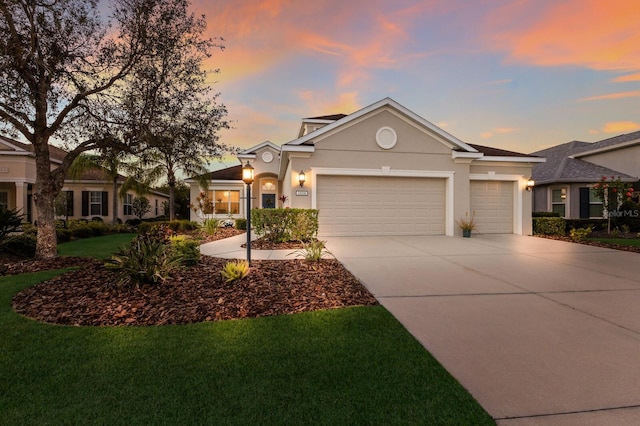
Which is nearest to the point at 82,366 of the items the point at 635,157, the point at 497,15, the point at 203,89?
the point at 203,89

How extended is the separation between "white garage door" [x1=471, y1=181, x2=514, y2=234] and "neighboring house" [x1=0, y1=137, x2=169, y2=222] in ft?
64.9

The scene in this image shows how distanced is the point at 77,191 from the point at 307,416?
25017 mm

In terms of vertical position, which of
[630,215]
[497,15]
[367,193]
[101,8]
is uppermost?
[497,15]

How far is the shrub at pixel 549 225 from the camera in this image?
1302 centimetres

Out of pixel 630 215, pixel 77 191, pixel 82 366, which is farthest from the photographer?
pixel 77 191

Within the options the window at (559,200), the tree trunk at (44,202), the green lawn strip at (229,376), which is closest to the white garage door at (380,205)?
the tree trunk at (44,202)

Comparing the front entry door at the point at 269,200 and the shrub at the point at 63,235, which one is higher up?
the front entry door at the point at 269,200

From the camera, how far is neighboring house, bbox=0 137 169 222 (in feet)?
53.3

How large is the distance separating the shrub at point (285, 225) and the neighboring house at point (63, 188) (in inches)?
480

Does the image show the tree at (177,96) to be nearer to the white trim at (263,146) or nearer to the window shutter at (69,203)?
the white trim at (263,146)

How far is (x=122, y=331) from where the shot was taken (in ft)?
11.2

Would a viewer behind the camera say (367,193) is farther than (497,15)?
Yes

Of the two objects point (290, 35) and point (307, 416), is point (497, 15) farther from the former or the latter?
point (307, 416)

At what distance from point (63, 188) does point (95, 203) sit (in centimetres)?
227
